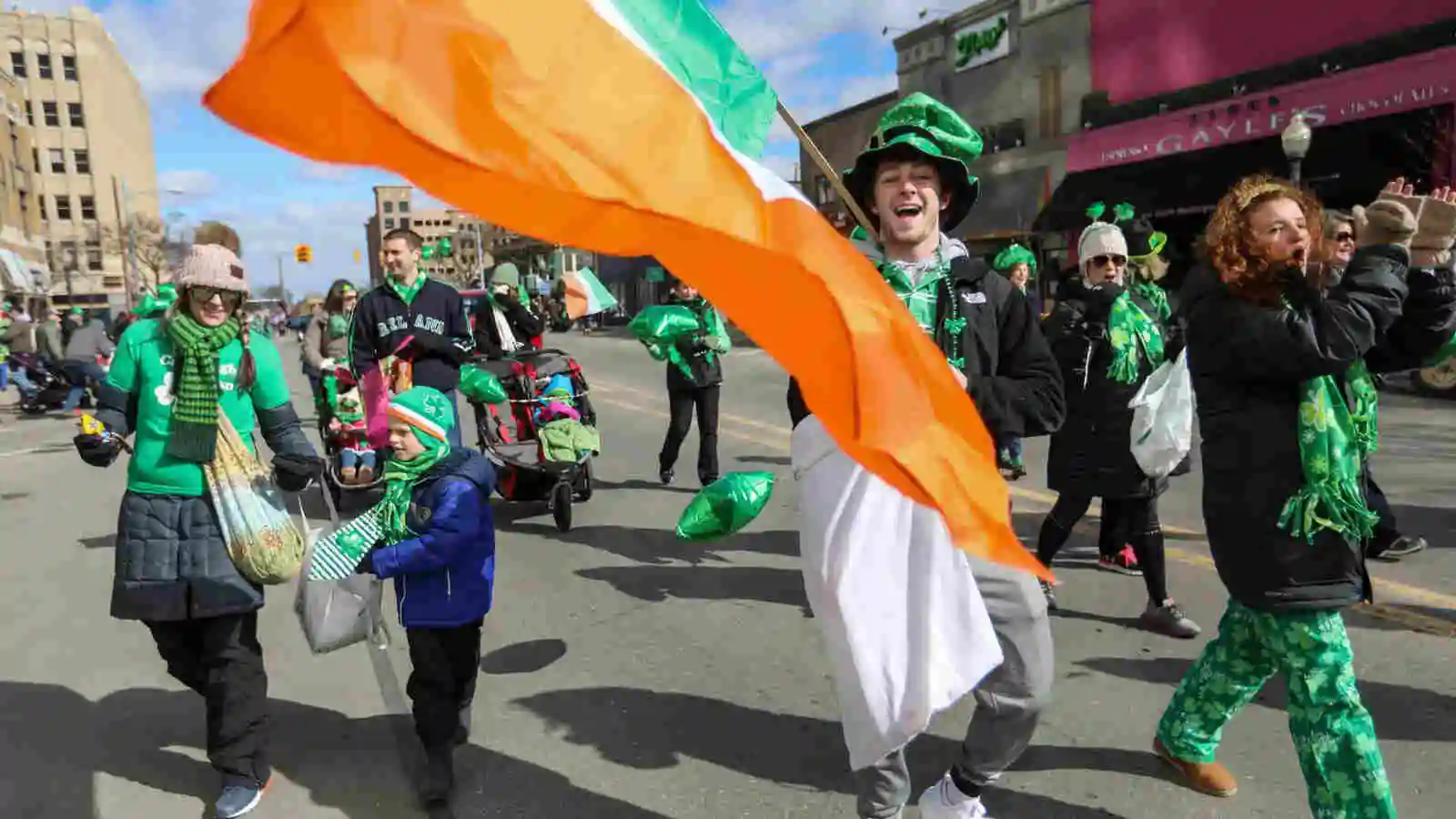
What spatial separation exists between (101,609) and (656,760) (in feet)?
12.7

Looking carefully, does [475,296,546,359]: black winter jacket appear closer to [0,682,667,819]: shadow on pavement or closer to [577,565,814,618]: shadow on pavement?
[577,565,814,618]: shadow on pavement

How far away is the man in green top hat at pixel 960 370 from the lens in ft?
7.86

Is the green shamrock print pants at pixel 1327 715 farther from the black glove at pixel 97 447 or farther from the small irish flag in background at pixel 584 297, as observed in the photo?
the small irish flag in background at pixel 584 297

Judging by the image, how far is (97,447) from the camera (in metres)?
3.25

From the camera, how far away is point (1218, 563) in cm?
270

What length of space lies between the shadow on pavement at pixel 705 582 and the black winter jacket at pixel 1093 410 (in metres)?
1.50

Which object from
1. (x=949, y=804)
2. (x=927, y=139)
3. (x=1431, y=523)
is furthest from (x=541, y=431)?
(x=1431, y=523)

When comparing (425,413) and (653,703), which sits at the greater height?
(425,413)

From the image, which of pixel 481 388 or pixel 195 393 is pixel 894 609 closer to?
pixel 195 393

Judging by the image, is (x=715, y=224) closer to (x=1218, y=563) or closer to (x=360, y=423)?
(x=1218, y=563)

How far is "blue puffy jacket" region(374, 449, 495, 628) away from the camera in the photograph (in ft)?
9.78

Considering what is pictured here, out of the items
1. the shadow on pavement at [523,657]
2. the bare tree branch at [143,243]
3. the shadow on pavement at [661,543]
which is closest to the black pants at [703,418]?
the shadow on pavement at [661,543]

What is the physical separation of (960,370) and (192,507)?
8.30 ft

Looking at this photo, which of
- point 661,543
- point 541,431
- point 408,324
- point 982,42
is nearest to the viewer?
point 408,324
